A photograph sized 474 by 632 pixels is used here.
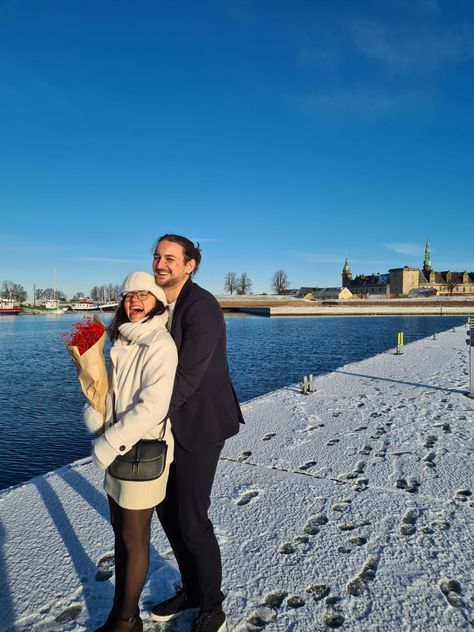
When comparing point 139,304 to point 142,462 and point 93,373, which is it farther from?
point 142,462

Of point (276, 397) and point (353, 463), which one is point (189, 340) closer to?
point (353, 463)

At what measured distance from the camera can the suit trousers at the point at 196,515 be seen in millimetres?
2279

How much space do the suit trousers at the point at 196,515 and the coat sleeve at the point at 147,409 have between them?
1.06 ft

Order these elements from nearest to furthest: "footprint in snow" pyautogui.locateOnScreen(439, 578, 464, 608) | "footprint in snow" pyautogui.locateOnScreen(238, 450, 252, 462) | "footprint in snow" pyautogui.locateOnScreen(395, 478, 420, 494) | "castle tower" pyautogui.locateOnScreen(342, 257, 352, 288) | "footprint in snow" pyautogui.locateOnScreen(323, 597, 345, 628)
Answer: "footprint in snow" pyautogui.locateOnScreen(323, 597, 345, 628) → "footprint in snow" pyautogui.locateOnScreen(439, 578, 464, 608) → "footprint in snow" pyautogui.locateOnScreen(395, 478, 420, 494) → "footprint in snow" pyautogui.locateOnScreen(238, 450, 252, 462) → "castle tower" pyautogui.locateOnScreen(342, 257, 352, 288)

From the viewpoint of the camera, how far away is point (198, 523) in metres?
2.30

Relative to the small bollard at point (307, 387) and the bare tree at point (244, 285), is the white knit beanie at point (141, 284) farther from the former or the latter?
the bare tree at point (244, 285)

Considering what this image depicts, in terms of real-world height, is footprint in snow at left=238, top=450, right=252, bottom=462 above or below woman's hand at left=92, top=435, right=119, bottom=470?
below

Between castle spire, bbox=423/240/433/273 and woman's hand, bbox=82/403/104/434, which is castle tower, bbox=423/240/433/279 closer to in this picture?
castle spire, bbox=423/240/433/273

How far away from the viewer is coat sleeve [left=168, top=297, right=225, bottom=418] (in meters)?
2.17

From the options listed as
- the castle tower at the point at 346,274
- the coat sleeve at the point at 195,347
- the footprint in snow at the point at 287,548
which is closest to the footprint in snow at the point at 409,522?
the footprint in snow at the point at 287,548

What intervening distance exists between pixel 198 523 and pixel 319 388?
8513 millimetres

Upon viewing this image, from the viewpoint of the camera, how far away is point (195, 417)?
2.28 m

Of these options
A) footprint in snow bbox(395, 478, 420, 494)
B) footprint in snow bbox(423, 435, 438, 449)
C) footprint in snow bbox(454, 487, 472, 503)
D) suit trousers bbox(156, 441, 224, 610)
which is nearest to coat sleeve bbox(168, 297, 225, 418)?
suit trousers bbox(156, 441, 224, 610)

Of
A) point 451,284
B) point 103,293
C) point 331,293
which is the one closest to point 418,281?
point 451,284
